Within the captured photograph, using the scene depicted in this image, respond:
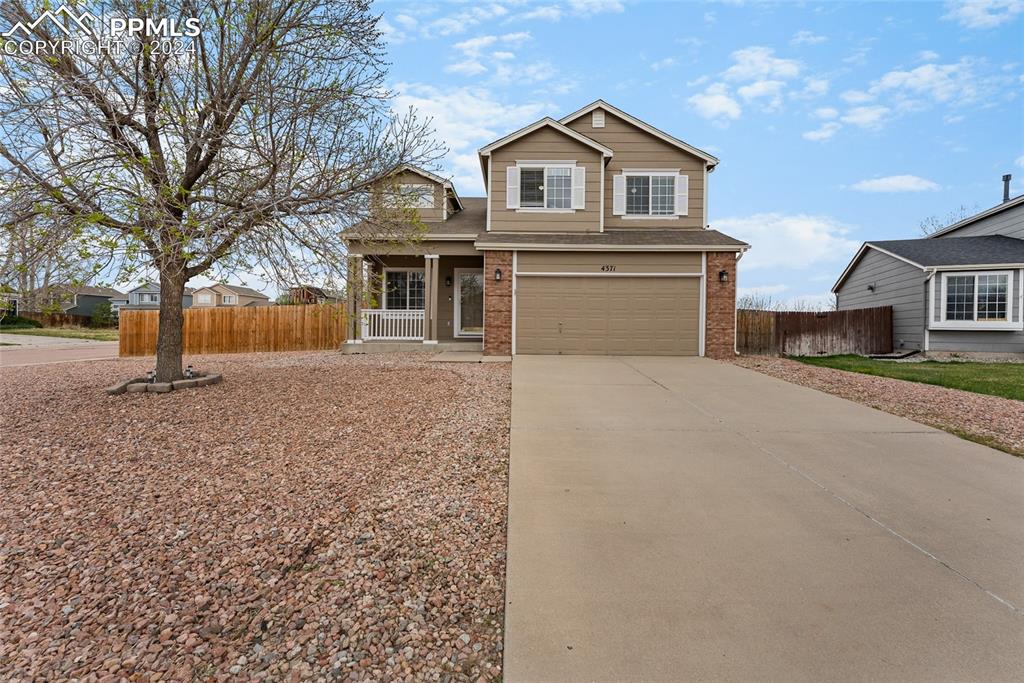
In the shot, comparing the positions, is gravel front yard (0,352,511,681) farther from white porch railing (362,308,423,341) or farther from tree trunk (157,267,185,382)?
white porch railing (362,308,423,341)

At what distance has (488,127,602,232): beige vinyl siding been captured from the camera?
13828mm

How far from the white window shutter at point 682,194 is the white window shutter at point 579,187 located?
Result: 277 cm

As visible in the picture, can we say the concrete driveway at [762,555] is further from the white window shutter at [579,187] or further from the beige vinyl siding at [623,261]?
the white window shutter at [579,187]

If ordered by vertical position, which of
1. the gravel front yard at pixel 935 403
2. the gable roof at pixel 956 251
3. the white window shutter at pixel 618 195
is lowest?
the gravel front yard at pixel 935 403

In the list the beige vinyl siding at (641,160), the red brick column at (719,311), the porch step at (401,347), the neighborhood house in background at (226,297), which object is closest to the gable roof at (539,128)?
the beige vinyl siding at (641,160)

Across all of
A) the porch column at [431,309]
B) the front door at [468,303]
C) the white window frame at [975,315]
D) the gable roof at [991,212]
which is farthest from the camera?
the gable roof at [991,212]

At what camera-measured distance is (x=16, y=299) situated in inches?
264

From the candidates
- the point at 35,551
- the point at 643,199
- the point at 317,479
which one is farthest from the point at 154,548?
the point at 643,199

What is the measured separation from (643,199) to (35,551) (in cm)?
1433

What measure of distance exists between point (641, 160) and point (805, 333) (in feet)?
25.1

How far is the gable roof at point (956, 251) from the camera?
15.2 m

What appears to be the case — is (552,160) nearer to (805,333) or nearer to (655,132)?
(655,132)

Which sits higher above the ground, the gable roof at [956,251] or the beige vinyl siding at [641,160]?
the beige vinyl siding at [641,160]

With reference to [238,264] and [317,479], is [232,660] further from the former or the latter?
[238,264]
